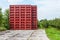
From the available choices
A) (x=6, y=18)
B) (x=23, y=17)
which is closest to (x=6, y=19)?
(x=6, y=18)

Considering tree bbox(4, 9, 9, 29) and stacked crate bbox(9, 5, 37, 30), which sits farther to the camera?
tree bbox(4, 9, 9, 29)

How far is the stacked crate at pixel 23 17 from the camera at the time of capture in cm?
6234

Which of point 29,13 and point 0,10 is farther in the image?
point 29,13

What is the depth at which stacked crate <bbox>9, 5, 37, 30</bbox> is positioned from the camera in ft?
205

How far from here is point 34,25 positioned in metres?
63.2

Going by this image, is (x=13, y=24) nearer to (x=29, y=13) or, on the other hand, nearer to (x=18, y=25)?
(x=18, y=25)

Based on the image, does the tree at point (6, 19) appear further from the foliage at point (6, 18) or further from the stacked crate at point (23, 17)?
the stacked crate at point (23, 17)

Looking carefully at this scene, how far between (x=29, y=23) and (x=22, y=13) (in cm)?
389

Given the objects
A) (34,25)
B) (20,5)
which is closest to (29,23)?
(34,25)

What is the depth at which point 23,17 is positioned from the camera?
207 feet

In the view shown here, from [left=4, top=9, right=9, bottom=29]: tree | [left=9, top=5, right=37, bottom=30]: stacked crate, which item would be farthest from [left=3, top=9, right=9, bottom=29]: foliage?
[left=9, top=5, right=37, bottom=30]: stacked crate

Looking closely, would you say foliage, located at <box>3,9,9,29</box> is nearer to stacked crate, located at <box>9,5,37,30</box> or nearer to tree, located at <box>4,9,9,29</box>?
tree, located at <box>4,9,9,29</box>

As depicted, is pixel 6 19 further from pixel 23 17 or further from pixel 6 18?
pixel 23 17


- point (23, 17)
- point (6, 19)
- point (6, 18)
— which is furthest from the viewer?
point (6, 18)
